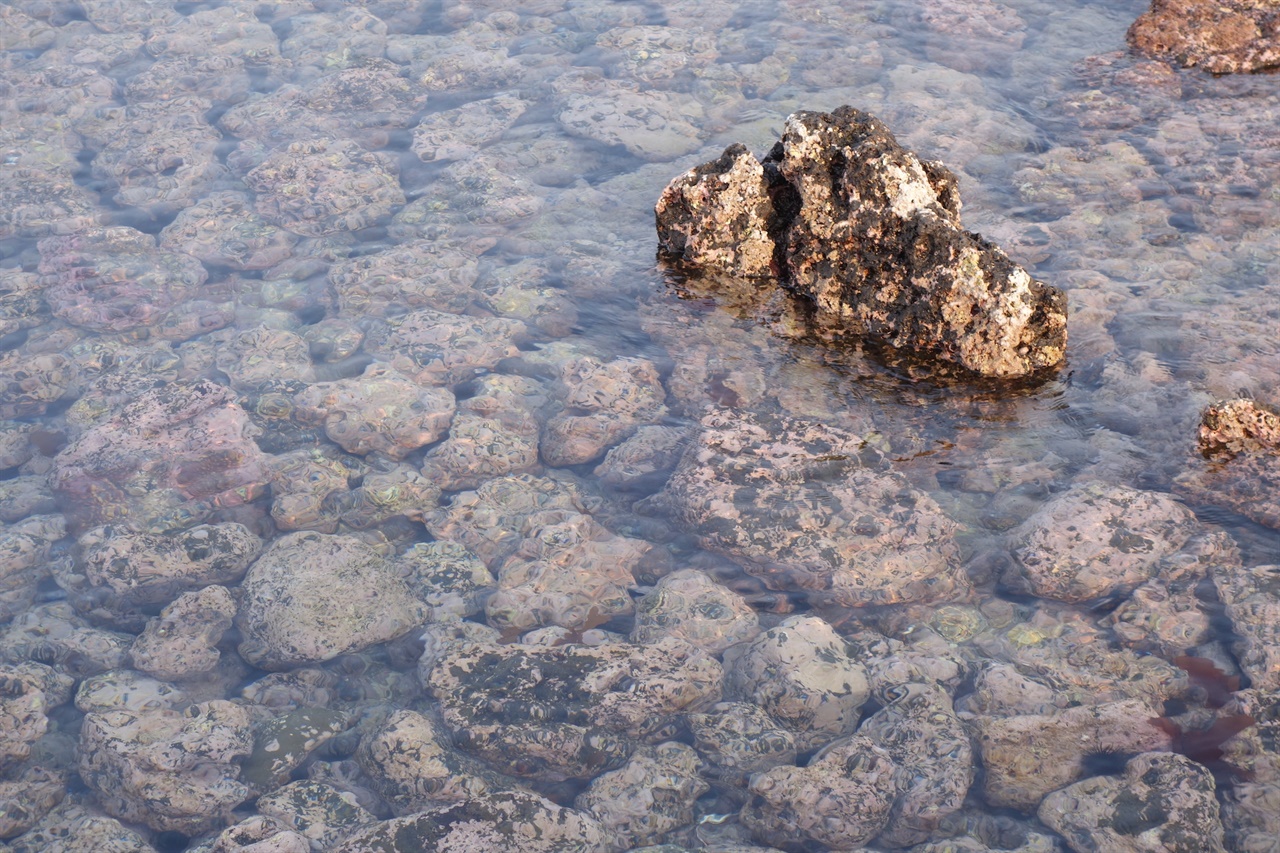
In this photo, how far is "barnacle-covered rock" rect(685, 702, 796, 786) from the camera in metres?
5.34

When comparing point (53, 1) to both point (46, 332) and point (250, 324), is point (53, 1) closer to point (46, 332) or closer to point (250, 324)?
point (46, 332)

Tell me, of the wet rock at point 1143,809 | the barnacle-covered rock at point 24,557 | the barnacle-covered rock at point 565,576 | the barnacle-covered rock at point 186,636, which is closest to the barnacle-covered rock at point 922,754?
the wet rock at point 1143,809

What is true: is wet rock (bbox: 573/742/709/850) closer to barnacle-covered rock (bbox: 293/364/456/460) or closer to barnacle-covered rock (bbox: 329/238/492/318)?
barnacle-covered rock (bbox: 293/364/456/460)

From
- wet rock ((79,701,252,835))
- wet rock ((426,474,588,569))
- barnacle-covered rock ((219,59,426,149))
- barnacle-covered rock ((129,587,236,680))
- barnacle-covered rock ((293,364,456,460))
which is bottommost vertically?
wet rock ((79,701,252,835))

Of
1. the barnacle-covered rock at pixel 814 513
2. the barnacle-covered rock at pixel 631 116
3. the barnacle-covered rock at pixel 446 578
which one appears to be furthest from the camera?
the barnacle-covered rock at pixel 631 116

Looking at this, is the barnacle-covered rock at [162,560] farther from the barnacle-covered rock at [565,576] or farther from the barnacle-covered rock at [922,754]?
the barnacle-covered rock at [922,754]

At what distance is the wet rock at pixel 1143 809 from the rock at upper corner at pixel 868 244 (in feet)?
10.3

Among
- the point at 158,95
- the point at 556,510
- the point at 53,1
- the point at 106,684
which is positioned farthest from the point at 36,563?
the point at 53,1

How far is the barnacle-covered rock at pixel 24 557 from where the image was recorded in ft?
21.5

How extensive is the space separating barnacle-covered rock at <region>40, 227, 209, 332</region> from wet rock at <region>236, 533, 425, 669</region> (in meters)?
3.65

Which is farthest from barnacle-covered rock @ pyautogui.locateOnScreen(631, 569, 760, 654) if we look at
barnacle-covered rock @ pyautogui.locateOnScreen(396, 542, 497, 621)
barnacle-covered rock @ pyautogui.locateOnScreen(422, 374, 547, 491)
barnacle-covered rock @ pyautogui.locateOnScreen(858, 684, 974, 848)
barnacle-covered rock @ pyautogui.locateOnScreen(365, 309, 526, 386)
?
barnacle-covered rock @ pyautogui.locateOnScreen(365, 309, 526, 386)

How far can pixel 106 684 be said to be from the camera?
19.7 ft

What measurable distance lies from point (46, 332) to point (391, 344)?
3212 millimetres

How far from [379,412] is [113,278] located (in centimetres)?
360
